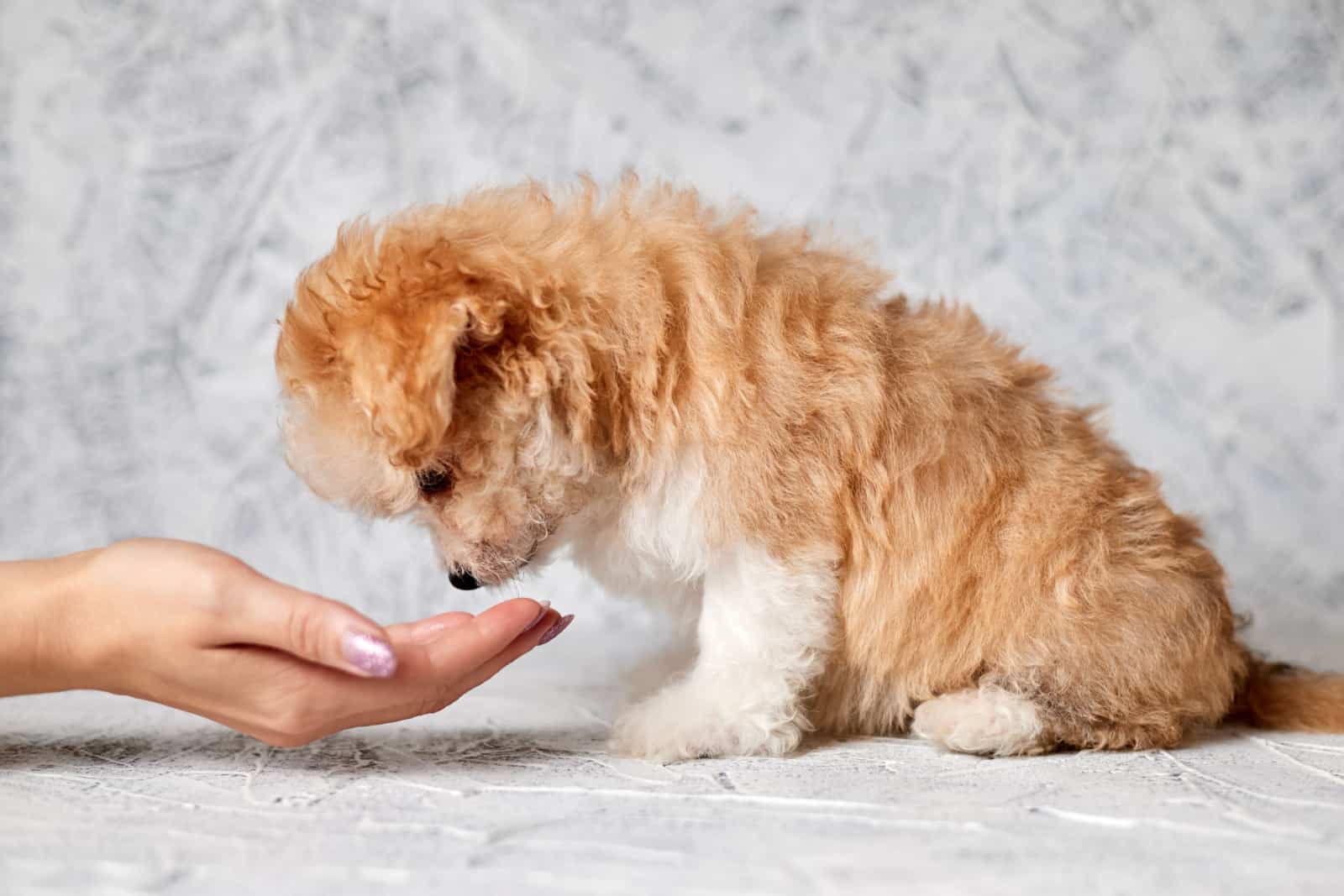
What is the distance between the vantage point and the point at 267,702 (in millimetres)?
2293

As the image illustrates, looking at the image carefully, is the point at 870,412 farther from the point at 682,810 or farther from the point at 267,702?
the point at 267,702

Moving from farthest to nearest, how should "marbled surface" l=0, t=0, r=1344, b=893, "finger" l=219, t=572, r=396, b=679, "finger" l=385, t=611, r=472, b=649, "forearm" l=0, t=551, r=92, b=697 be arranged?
1. "marbled surface" l=0, t=0, r=1344, b=893
2. "finger" l=385, t=611, r=472, b=649
3. "forearm" l=0, t=551, r=92, b=697
4. "finger" l=219, t=572, r=396, b=679

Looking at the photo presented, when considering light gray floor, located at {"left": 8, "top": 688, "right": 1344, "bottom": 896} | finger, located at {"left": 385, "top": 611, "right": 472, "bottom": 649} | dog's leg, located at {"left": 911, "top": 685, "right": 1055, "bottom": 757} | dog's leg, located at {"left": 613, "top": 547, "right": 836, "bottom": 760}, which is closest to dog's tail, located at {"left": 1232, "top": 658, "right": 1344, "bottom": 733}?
light gray floor, located at {"left": 8, "top": 688, "right": 1344, "bottom": 896}

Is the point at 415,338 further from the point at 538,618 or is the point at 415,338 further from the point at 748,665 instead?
Result: the point at 748,665

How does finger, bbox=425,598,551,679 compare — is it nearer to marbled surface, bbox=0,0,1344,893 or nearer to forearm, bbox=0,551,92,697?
forearm, bbox=0,551,92,697

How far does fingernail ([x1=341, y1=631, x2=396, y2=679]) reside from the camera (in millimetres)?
2227

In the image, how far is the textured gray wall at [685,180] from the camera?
13.8 feet

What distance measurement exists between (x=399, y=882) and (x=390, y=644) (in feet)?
1.51

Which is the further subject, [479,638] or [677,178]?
[677,178]

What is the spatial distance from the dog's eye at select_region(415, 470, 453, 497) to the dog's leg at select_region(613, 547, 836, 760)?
0.53m

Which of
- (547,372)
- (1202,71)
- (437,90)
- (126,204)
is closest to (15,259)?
(126,204)

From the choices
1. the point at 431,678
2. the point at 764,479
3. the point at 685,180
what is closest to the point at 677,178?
the point at 685,180

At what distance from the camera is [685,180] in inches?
165

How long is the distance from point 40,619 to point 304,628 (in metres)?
0.47
